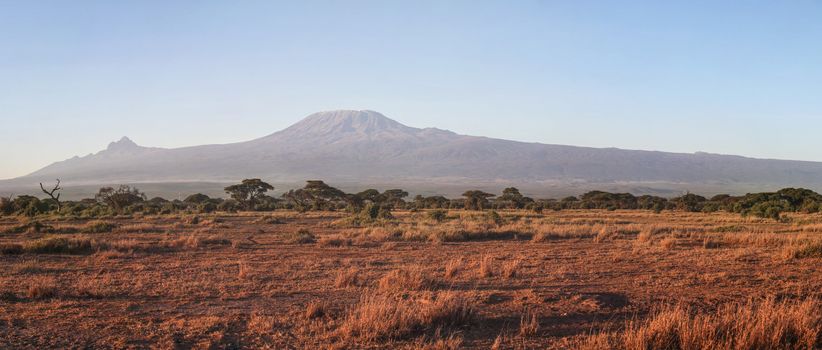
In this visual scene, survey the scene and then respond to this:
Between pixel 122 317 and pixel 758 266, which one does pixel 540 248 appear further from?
pixel 122 317

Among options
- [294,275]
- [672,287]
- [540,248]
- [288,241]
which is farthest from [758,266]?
[288,241]

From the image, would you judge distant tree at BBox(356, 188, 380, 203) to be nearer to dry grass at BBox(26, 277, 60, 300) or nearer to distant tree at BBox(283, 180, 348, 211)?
distant tree at BBox(283, 180, 348, 211)

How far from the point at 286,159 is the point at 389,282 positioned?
18519 centimetres

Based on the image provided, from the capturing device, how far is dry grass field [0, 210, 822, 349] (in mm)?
→ 5711

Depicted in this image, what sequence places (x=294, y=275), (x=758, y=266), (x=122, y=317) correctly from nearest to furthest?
(x=122, y=317) → (x=294, y=275) → (x=758, y=266)

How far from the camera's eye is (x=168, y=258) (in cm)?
1295

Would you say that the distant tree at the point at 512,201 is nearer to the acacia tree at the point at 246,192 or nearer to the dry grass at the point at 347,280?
the acacia tree at the point at 246,192

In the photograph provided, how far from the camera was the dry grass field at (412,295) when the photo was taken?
571cm

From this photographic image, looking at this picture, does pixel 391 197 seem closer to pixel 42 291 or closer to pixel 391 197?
pixel 391 197

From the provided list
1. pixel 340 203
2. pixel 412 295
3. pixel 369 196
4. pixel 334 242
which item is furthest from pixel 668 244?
pixel 369 196

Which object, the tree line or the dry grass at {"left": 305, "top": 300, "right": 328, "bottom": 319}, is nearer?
the dry grass at {"left": 305, "top": 300, "right": 328, "bottom": 319}

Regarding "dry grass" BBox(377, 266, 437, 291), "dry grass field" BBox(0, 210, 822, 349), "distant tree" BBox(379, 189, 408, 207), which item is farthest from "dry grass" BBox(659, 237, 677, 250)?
"distant tree" BBox(379, 189, 408, 207)

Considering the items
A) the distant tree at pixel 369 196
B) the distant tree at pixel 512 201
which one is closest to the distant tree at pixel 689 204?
the distant tree at pixel 512 201

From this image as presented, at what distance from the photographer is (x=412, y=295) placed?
795 centimetres
